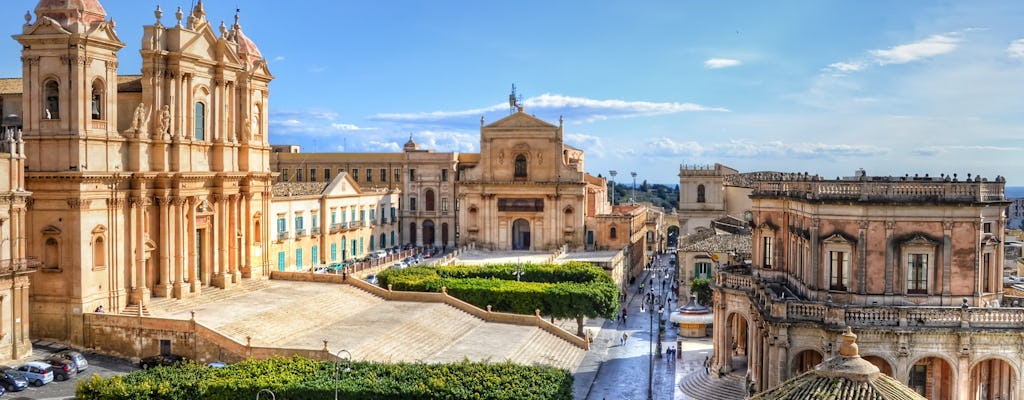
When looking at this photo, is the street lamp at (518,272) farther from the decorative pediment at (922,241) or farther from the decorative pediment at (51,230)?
the decorative pediment at (922,241)

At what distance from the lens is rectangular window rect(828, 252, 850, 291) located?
1264 inches

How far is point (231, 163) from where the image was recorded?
158 ft

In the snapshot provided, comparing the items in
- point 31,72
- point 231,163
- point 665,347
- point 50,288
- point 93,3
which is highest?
point 93,3

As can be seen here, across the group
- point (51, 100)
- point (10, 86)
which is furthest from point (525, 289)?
point (10, 86)

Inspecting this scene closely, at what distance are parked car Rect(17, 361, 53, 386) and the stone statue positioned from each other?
13351 mm

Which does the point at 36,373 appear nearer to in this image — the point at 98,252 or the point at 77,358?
the point at 77,358

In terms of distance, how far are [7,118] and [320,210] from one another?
3135 centimetres

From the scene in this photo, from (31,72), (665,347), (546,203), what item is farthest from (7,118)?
(546,203)

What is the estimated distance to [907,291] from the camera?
103 ft

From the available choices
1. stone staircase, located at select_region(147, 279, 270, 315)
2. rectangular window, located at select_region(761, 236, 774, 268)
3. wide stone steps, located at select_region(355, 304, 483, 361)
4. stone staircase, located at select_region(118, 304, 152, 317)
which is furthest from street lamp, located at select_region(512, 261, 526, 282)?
stone staircase, located at select_region(118, 304, 152, 317)

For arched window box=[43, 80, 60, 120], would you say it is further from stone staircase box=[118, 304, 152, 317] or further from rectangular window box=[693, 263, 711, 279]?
rectangular window box=[693, 263, 711, 279]

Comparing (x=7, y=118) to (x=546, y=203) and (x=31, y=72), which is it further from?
(x=546, y=203)

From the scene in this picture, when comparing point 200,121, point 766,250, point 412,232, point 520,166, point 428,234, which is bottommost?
point 428,234

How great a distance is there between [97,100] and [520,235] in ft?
159
